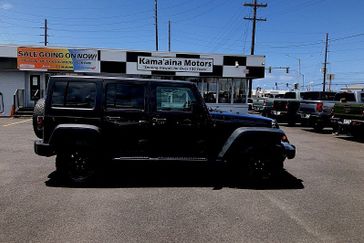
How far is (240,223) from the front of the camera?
4.51 metres

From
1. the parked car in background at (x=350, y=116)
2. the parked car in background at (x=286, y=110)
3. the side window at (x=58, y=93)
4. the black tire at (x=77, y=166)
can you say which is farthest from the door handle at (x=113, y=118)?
the parked car in background at (x=286, y=110)

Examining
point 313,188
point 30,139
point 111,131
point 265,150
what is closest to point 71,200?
point 111,131

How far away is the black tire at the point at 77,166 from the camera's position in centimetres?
606

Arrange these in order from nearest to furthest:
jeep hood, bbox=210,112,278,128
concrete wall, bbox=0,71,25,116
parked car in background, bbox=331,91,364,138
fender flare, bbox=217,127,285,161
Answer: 1. fender flare, bbox=217,127,285,161
2. jeep hood, bbox=210,112,278,128
3. parked car in background, bbox=331,91,364,138
4. concrete wall, bbox=0,71,25,116

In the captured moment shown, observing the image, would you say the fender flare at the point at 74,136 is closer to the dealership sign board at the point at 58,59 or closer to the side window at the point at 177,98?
the side window at the point at 177,98

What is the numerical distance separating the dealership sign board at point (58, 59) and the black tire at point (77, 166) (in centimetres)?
1540

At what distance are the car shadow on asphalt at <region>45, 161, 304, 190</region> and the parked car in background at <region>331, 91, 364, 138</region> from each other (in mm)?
6712

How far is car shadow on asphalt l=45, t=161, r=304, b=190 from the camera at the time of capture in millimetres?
6188

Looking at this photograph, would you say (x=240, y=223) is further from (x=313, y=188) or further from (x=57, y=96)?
(x=57, y=96)

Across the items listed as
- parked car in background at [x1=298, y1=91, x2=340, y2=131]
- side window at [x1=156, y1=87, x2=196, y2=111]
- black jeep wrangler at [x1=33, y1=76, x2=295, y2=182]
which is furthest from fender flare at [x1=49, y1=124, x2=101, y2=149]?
parked car in background at [x1=298, y1=91, x2=340, y2=131]

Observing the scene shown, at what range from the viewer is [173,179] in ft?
21.9

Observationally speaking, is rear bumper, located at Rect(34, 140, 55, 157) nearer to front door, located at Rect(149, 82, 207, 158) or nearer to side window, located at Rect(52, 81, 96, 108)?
side window, located at Rect(52, 81, 96, 108)

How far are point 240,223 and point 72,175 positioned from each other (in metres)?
3.22

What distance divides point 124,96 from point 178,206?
7.26 ft
